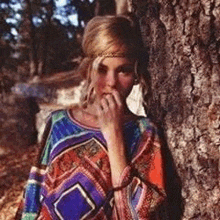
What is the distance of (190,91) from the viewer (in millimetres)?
1811

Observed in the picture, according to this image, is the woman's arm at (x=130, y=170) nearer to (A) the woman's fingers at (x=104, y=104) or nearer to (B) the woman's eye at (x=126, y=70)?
(A) the woman's fingers at (x=104, y=104)

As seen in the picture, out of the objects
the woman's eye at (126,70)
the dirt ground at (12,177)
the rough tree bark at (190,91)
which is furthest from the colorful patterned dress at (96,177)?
the dirt ground at (12,177)

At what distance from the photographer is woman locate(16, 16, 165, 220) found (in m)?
1.87

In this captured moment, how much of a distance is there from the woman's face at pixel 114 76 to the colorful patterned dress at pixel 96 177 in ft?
0.60

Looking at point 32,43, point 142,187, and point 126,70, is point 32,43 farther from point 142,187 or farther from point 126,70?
point 142,187

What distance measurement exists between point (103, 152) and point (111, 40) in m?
0.56

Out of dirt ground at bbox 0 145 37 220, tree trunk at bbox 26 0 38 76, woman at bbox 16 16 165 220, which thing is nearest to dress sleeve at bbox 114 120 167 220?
woman at bbox 16 16 165 220

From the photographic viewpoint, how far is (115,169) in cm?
188

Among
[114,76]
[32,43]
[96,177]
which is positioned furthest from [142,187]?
[32,43]

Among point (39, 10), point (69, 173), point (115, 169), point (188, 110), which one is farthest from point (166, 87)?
point (39, 10)

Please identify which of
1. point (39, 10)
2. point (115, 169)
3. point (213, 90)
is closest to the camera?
point (213, 90)

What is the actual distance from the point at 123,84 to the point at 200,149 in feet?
1.68

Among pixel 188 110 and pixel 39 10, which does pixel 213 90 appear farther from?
pixel 39 10

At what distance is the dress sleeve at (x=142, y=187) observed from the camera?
72.4 inches
